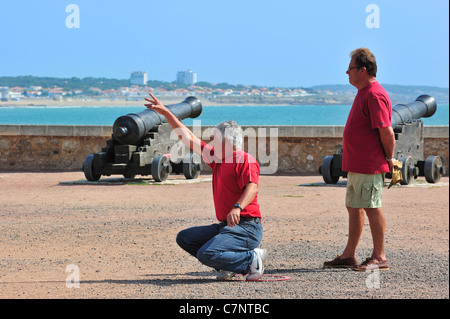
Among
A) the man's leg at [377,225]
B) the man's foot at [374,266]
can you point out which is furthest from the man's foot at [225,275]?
the man's leg at [377,225]

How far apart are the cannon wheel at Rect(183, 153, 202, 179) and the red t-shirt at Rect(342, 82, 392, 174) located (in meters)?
8.40

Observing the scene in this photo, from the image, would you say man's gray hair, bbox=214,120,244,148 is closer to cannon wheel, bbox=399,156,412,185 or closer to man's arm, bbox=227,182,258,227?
man's arm, bbox=227,182,258,227

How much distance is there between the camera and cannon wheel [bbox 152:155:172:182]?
43.6ft

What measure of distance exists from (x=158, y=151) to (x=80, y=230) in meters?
6.43

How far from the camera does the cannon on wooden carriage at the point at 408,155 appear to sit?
12859 millimetres

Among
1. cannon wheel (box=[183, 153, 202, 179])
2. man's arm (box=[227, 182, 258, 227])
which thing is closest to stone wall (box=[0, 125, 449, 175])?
cannon wheel (box=[183, 153, 202, 179])

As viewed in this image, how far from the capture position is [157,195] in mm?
11398

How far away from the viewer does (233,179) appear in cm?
543

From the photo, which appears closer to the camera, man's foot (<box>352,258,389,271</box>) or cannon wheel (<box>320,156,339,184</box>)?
man's foot (<box>352,258,389,271</box>)

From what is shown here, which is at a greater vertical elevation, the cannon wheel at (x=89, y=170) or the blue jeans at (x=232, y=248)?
the blue jeans at (x=232, y=248)

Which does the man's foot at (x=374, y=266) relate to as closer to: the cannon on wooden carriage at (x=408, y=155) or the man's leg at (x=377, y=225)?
the man's leg at (x=377, y=225)

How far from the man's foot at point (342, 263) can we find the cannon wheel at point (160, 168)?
7630 millimetres

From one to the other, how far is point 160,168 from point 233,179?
26.4ft

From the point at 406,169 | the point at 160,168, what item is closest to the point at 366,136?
the point at 406,169
